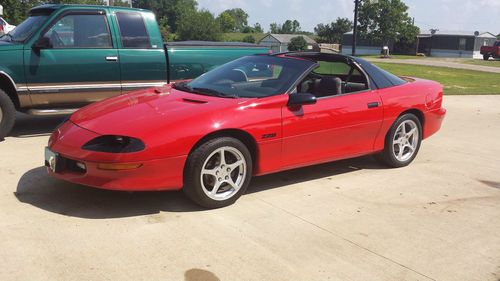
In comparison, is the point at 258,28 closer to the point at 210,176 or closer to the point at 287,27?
the point at 287,27

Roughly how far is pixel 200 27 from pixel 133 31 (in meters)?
69.8

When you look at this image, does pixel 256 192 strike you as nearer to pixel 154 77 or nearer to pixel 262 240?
pixel 262 240

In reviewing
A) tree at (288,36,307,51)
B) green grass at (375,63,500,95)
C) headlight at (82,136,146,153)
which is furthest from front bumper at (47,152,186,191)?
tree at (288,36,307,51)

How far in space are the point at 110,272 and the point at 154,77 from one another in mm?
4503

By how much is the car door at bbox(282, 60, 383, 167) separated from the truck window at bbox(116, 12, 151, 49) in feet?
11.0

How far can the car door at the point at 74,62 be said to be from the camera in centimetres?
636

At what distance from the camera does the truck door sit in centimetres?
691

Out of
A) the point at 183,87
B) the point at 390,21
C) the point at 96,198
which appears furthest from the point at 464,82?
the point at 390,21

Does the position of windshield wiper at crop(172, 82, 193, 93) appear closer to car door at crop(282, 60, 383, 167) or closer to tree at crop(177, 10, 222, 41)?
car door at crop(282, 60, 383, 167)

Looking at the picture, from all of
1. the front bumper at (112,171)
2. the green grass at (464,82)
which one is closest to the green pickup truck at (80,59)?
the front bumper at (112,171)

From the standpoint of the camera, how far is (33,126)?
7.35 meters

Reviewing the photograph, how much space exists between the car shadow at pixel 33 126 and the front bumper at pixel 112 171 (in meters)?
2.98

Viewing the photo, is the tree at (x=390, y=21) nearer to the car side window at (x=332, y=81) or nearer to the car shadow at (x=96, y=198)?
the car side window at (x=332, y=81)

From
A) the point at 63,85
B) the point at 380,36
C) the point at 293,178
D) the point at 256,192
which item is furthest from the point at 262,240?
the point at 380,36
